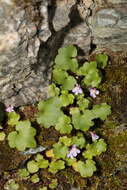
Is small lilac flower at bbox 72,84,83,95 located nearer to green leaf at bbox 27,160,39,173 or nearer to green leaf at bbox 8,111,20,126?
green leaf at bbox 8,111,20,126

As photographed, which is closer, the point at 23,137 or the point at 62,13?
the point at 62,13

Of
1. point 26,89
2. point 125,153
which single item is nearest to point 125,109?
point 125,153

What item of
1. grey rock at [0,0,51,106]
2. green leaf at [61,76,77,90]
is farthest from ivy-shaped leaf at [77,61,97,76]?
grey rock at [0,0,51,106]

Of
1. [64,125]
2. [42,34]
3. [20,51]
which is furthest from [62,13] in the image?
[64,125]

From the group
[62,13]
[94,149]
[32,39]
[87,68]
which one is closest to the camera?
[32,39]

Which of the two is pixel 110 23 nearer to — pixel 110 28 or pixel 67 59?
pixel 110 28

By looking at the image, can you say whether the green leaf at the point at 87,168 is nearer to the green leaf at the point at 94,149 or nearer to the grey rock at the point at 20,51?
the green leaf at the point at 94,149

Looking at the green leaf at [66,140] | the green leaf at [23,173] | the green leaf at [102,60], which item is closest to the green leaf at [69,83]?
the green leaf at [102,60]
